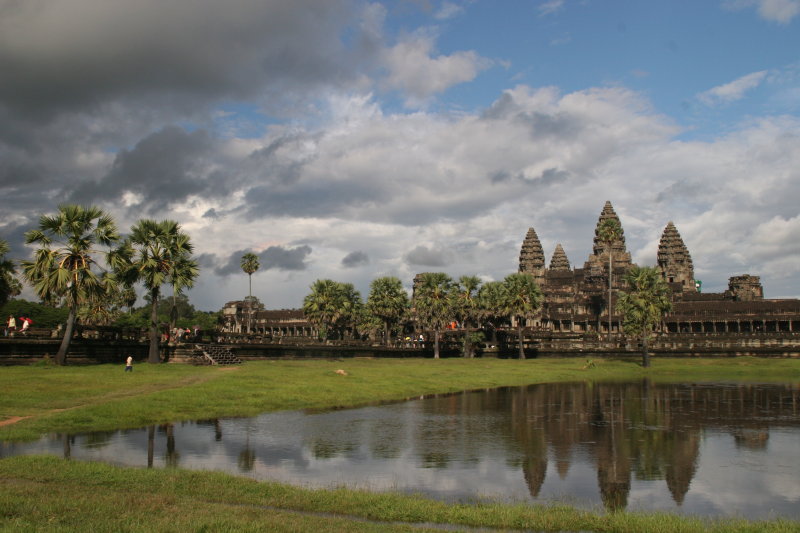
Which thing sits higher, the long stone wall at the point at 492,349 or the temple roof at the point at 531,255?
the temple roof at the point at 531,255

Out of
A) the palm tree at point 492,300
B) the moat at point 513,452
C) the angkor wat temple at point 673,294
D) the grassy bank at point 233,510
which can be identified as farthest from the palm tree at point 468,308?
the grassy bank at point 233,510

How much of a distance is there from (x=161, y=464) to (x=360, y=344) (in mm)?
Result: 70702

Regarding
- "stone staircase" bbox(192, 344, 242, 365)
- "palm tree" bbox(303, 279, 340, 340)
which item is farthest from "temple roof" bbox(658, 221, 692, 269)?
"stone staircase" bbox(192, 344, 242, 365)

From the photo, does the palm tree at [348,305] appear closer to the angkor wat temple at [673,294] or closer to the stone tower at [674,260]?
the angkor wat temple at [673,294]

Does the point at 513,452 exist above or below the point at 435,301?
below

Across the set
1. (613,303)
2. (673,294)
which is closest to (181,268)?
(613,303)

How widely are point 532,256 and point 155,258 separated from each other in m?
142

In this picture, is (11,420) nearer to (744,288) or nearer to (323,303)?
(323,303)

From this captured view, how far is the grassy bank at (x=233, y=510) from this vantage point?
518 inches

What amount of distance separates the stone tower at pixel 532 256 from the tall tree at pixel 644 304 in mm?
95257

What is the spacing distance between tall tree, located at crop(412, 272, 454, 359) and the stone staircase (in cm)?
3944

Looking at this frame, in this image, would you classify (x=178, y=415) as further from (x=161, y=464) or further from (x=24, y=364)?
(x=24, y=364)

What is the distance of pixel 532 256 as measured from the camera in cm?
18538

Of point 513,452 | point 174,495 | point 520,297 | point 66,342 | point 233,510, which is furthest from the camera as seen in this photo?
point 520,297
